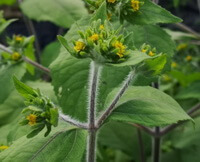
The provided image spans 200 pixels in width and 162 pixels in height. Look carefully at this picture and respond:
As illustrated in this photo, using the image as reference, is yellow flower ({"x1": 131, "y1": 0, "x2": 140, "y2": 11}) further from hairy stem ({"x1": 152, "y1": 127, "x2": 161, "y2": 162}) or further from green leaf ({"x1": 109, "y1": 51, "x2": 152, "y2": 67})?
hairy stem ({"x1": 152, "y1": 127, "x2": 161, "y2": 162})

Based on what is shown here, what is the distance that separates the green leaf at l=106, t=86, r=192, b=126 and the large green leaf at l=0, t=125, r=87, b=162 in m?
0.12

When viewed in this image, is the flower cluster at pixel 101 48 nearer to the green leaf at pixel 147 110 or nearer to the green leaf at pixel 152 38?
the green leaf at pixel 147 110

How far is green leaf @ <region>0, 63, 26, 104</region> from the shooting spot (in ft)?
5.30

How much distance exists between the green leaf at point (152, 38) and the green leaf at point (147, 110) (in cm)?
30

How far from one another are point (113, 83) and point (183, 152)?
875mm

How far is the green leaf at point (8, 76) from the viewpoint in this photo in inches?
63.6

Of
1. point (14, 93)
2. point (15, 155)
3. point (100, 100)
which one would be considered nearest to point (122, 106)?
point (100, 100)

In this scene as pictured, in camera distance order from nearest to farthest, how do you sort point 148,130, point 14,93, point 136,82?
point 136,82 < point 148,130 < point 14,93

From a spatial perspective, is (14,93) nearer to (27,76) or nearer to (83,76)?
(27,76)

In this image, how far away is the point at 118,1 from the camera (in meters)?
1.23

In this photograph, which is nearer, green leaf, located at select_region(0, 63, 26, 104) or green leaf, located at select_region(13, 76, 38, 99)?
green leaf, located at select_region(13, 76, 38, 99)

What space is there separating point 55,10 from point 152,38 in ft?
2.82

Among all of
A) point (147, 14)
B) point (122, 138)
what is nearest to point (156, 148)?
point (122, 138)

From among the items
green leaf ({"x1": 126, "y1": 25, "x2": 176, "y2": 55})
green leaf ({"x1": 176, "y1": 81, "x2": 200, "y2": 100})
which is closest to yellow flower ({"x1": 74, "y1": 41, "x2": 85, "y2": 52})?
green leaf ({"x1": 126, "y1": 25, "x2": 176, "y2": 55})
